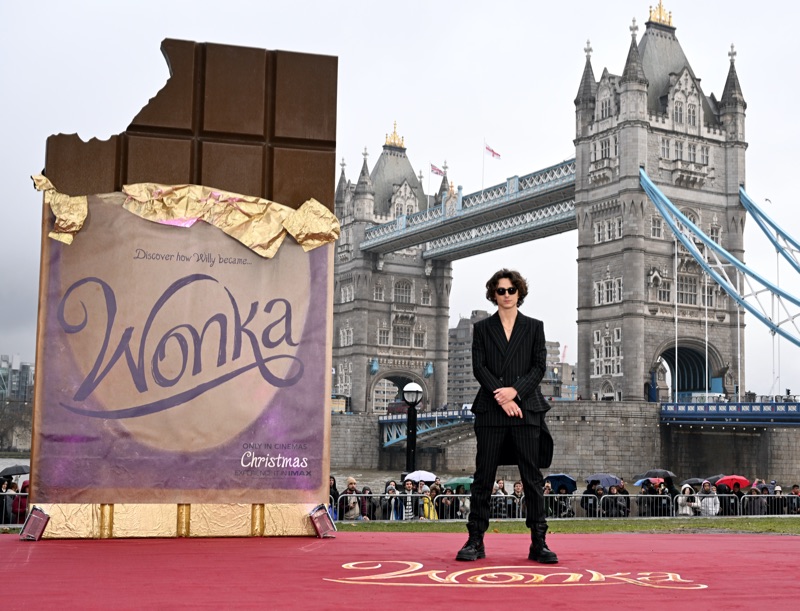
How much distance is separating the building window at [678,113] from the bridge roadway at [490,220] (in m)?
5.36

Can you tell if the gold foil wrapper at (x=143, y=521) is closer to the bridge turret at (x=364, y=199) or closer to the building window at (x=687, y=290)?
the building window at (x=687, y=290)

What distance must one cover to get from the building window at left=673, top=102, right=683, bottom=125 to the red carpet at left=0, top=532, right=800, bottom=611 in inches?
1758

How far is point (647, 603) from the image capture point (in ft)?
12.9

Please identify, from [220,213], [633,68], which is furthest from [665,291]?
[220,213]

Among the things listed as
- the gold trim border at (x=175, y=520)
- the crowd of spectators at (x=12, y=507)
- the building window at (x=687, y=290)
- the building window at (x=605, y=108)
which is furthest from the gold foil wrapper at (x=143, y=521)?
the building window at (x=605, y=108)

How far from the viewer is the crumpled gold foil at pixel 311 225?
7.00m

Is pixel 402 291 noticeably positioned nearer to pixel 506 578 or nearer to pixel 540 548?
pixel 540 548

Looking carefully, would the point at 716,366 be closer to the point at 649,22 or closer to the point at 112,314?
the point at 649,22

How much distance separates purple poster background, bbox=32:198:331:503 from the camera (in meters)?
6.55

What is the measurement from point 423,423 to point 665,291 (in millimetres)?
15546

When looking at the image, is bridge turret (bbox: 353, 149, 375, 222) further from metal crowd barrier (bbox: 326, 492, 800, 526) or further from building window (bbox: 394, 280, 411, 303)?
metal crowd barrier (bbox: 326, 492, 800, 526)

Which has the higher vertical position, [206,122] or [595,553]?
[206,122]

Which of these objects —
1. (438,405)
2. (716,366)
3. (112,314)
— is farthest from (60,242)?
(438,405)

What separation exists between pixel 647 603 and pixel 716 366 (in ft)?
153
